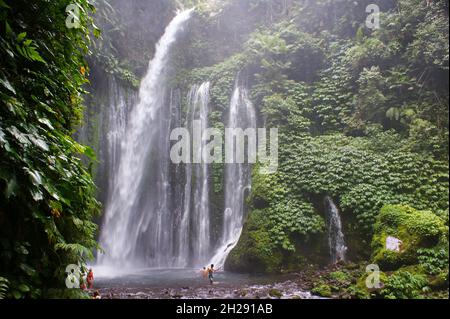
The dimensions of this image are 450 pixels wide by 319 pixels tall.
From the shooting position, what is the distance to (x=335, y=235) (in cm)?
989

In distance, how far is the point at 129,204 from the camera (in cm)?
1333

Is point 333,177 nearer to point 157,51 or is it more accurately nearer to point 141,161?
point 141,161

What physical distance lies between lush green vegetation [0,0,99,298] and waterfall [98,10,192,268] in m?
9.46

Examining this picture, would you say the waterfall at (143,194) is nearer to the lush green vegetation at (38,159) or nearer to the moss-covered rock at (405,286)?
the moss-covered rock at (405,286)

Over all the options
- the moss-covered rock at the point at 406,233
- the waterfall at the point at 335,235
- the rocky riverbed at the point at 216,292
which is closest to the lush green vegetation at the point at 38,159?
the rocky riverbed at the point at 216,292

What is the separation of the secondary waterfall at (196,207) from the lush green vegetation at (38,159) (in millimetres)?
8858

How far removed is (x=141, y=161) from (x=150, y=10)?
874 centimetres

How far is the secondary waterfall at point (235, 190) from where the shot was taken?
11438mm

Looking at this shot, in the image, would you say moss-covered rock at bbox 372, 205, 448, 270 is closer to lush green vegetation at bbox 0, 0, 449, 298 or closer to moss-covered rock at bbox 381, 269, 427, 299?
lush green vegetation at bbox 0, 0, 449, 298

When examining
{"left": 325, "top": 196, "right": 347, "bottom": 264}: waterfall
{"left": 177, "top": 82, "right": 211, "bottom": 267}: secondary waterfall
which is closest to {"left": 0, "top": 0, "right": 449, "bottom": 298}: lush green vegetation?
{"left": 325, "top": 196, "right": 347, "bottom": 264}: waterfall

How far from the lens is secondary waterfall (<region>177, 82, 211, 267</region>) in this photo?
12.1 meters

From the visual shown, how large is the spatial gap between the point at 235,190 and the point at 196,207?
168cm

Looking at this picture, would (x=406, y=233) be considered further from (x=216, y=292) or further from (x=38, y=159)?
(x=38, y=159)
